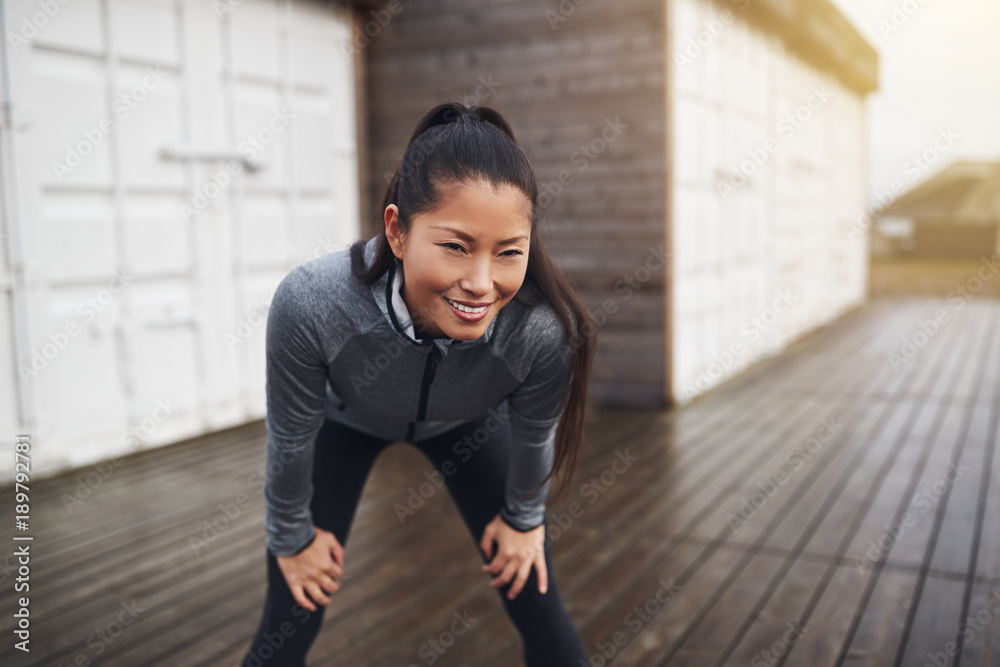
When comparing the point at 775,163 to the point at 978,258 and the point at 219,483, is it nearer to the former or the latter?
the point at 219,483

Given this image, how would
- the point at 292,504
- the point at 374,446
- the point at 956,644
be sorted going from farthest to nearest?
the point at 956,644 < the point at 374,446 < the point at 292,504

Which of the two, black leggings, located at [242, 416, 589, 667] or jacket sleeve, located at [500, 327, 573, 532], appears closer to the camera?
jacket sleeve, located at [500, 327, 573, 532]

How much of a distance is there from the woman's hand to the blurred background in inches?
33.3

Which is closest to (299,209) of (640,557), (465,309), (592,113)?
(592,113)

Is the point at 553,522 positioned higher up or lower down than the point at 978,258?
lower down

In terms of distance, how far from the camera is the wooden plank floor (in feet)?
8.52

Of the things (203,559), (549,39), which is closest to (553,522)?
(203,559)

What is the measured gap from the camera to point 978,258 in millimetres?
21062

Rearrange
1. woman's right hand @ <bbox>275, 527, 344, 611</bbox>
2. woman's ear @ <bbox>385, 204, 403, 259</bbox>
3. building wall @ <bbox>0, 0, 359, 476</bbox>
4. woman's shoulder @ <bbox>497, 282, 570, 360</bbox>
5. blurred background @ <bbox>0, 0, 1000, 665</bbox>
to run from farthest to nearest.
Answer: building wall @ <bbox>0, 0, 359, 476</bbox>, blurred background @ <bbox>0, 0, 1000, 665</bbox>, woman's right hand @ <bbox>275, 527, 344, 611</bbox>, woman's shoulder @ <bbox>497, 282, 570, 360</bbox>, woman's ear @ <bbox>385, 204, 403, 259</bbox>

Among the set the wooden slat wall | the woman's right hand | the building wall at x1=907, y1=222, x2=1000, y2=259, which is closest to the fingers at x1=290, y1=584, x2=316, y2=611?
the woman's right hand

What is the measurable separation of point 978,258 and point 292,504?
23.2m

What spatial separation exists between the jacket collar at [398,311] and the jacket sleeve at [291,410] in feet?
0.45

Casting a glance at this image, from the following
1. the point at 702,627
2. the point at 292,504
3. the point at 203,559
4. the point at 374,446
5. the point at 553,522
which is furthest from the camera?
the point at 553,522

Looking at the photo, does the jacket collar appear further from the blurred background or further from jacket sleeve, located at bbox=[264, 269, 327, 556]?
the blurred background
